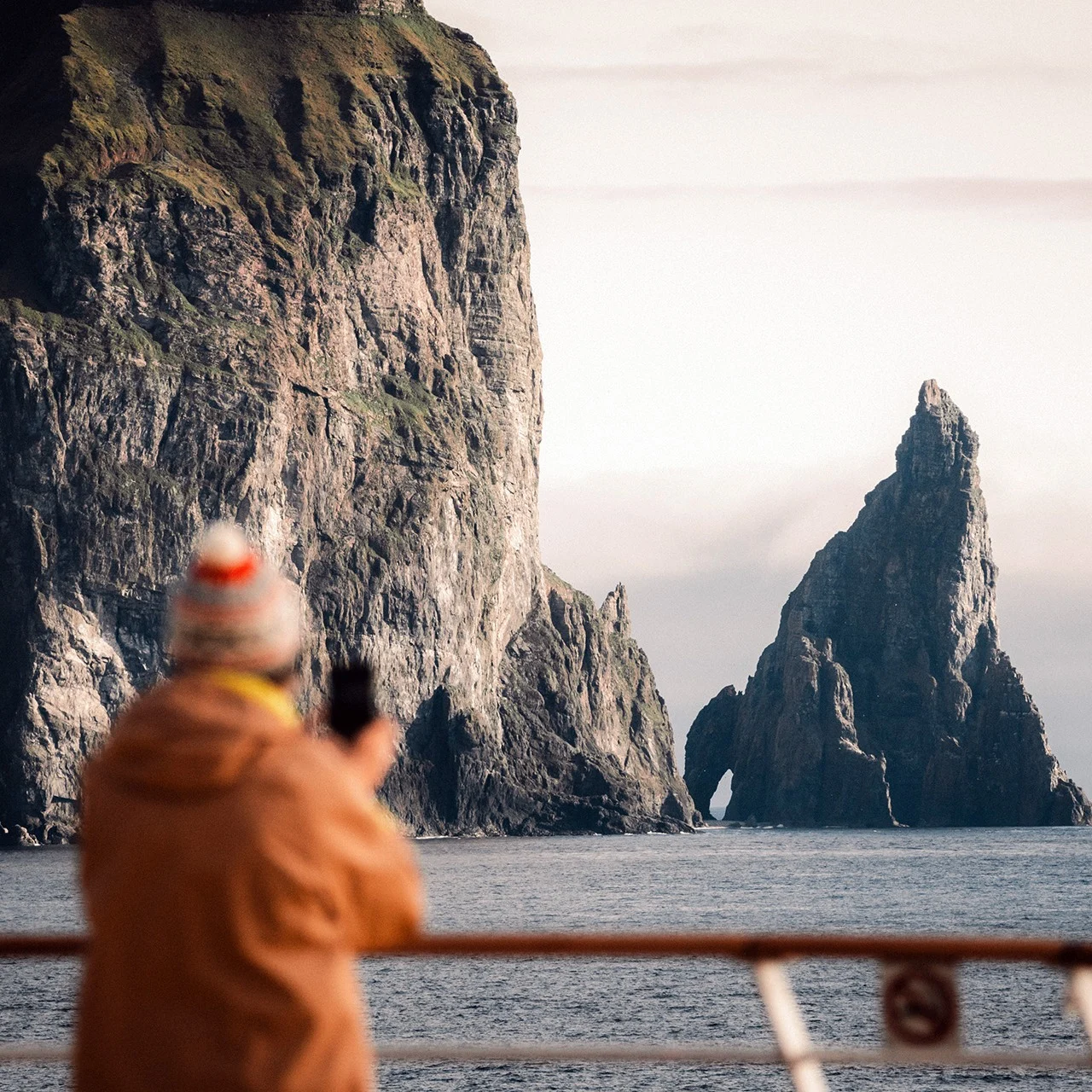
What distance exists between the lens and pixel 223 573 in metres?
3.42

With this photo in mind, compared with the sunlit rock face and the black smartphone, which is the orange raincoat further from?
the sunlit rock face

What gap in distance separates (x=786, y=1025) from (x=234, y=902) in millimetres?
1503

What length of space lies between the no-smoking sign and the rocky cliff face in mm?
131880

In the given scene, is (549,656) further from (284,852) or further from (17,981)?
(284,852)

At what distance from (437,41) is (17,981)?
15283cm

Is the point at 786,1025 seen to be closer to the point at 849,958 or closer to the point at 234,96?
the point at 849,958

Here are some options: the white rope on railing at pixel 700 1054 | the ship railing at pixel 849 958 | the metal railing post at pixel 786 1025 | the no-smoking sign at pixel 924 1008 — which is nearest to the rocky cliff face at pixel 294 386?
the white rope on railing at pixel 700 1054

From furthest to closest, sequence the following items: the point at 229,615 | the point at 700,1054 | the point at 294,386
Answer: the point at 294,386
the point at 700,1054
the point at 229,615

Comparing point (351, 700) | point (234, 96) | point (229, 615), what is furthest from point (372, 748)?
point (234, 96)

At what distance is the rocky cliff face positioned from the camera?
138375 mm

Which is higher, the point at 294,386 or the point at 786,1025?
the point at 294,386

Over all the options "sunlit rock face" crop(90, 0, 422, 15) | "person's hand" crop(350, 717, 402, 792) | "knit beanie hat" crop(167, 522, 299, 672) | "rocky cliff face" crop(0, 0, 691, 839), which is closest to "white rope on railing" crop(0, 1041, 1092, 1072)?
"person's hand" crop(350, 717, 402, 792)

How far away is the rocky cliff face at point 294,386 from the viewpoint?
138 metres

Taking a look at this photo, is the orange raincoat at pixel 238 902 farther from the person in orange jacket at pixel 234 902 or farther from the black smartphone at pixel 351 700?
the black smartphone at pixel 351 700
